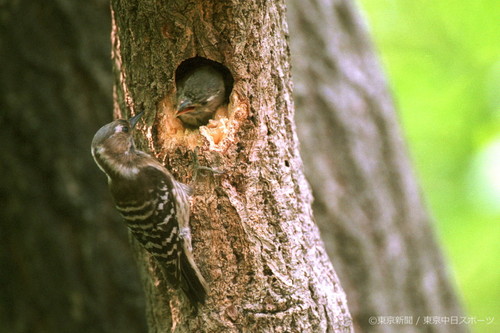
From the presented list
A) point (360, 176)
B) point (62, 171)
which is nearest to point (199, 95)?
point (62, 171)

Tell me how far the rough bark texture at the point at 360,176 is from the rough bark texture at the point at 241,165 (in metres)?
1.83

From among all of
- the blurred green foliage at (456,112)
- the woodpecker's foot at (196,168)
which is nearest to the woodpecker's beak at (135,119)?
the woodpecker's foot at (196,168)

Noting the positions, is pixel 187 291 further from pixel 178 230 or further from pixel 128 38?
pixel 128 38

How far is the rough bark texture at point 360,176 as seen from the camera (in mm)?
5371

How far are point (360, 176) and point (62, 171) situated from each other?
2.60m

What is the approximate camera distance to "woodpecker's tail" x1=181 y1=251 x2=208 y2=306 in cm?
330

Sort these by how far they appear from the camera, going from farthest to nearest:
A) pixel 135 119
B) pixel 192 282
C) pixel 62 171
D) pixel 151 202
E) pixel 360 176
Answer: pixel 360 176 → pixel 62 171 → pixel 151 202 → pixel 135 119 → pixel 192 282

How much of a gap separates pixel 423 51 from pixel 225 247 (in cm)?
507

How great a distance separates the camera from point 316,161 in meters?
5.38

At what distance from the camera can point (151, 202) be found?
374 cm

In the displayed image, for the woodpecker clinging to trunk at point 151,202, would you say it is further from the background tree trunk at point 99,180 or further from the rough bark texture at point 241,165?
the background tree trunk at point 99,180

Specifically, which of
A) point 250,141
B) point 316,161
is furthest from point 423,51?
point 250,141

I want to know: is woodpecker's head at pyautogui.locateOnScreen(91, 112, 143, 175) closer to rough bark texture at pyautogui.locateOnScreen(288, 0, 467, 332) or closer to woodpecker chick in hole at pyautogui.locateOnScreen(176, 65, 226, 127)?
woodpecker chick in hole at pyautogui.locateOnScreen(176, 65, 226, 127)
